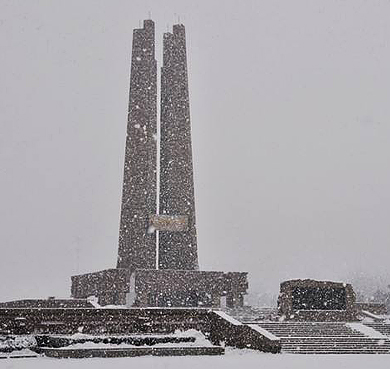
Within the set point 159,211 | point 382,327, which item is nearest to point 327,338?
point 382,327

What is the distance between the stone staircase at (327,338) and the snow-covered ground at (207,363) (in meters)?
3.74

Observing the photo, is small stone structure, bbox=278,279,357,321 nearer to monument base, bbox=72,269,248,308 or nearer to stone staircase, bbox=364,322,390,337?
stone staircase, bbox=364,322,390,337

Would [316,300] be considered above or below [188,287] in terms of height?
below

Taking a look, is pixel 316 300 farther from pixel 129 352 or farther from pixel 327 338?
pixel 129 352

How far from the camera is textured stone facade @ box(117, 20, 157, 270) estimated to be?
129ft

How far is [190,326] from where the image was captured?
2064cm

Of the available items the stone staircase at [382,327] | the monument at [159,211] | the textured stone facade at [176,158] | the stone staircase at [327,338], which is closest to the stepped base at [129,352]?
the stone staircase at [327,338]

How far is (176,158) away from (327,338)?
2078 cm

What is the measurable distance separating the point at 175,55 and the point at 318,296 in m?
18.0

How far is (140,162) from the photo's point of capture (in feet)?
132

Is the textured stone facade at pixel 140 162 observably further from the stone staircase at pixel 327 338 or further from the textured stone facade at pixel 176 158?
the stone staircase at pixel 327 338

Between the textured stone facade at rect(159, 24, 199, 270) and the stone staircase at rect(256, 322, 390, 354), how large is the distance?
15.3m

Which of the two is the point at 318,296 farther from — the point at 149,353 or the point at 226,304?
the point at 149,353

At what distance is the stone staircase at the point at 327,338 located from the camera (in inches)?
819
